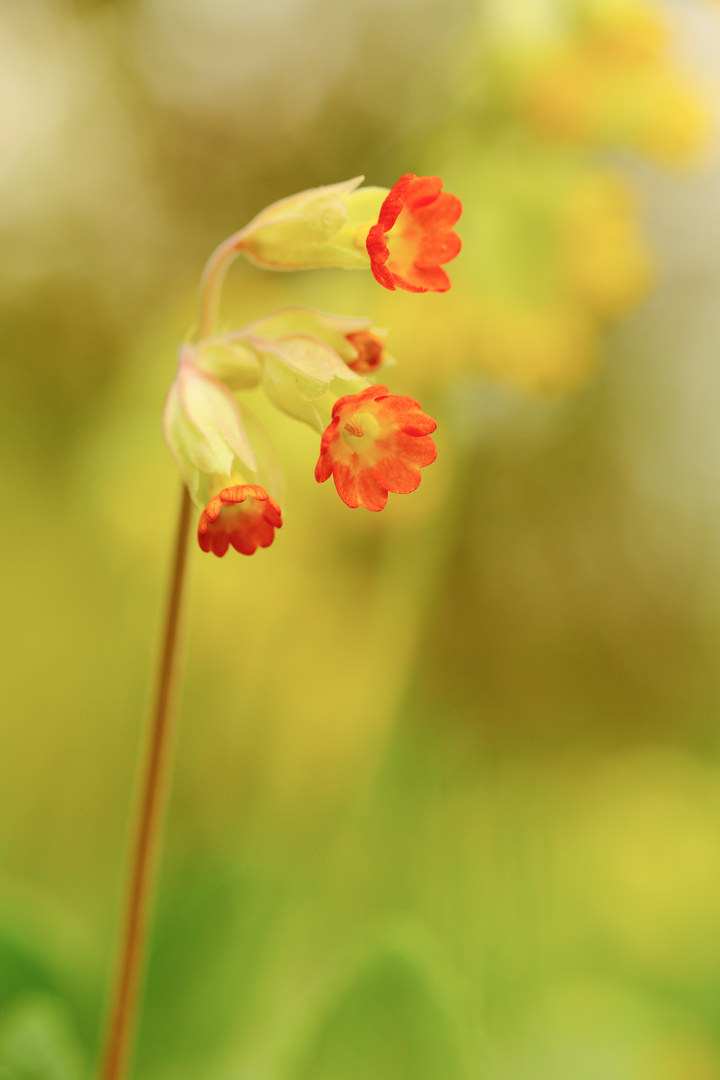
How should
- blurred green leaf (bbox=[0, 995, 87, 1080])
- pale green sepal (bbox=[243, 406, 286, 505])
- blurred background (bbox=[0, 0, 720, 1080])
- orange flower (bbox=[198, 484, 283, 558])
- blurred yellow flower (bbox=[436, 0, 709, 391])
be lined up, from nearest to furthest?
orange flower (bbox=[198, 484, 283, 558]) → pale green sepal (bbox=[243, 406, 286, 505]) → blurred green leaf (bbox=[0, 995, 87, 1080]) → blurred background (bbox=[0, 0, 720, 1080]) → blurred yellow flower (bbox=[436, 0, 709, 391])

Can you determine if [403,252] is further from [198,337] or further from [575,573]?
[575,573]

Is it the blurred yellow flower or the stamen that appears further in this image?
the blurred yellow flower

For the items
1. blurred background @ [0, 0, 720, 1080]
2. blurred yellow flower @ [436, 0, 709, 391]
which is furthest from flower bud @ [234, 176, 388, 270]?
blurred yellow flower @ [436, 0, 709, 391]

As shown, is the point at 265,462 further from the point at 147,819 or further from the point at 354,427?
the point at 147,819

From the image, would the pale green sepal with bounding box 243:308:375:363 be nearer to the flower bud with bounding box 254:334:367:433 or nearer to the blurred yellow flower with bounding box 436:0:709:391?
the flower bud with bounding box 254:334:367:433

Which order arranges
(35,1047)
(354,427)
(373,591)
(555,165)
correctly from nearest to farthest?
1. (354,427)
2. (35,1047)
3. (555,165)
4. (373,591)

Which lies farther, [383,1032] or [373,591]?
[373,591]

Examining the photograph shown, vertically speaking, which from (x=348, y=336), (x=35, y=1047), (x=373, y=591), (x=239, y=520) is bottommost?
(x=35, y=1047)

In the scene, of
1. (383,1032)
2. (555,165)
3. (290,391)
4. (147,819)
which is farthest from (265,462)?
(555,165)
